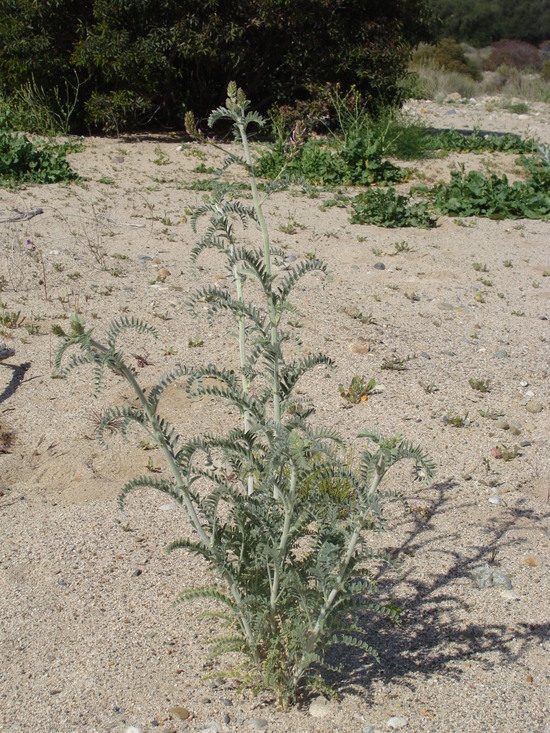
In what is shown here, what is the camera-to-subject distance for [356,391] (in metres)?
3.92

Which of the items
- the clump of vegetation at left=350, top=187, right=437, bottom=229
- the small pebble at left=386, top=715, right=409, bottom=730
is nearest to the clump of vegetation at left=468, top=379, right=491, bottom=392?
the small pebble at left=386, top=715, right=409, bottom=730

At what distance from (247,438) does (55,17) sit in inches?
338

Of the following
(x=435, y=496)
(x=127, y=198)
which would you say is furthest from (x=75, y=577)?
(x=127, y=198)

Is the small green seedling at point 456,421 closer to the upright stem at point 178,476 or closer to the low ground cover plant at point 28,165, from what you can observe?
the upright stem at point 178,476

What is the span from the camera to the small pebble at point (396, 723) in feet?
6.94

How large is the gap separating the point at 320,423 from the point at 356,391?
0.37 metres

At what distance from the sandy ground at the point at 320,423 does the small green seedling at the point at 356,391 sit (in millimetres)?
57

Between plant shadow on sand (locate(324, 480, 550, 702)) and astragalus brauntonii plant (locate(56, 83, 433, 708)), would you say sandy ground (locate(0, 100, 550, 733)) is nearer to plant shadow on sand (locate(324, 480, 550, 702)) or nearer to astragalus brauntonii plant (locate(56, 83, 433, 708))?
plant shadow on sand (locate(324, 480, 550, 702))

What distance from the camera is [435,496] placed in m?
3.20

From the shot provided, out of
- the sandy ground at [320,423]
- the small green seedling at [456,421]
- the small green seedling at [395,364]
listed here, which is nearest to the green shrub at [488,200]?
the sandy ground at [320,423]

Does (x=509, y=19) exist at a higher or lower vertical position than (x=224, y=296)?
lower

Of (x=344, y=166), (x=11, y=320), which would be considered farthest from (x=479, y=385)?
(x=344, y=166)

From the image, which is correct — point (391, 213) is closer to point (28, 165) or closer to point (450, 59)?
point (28, 165)

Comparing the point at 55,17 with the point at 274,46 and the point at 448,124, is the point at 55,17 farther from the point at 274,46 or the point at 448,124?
the point at 448,124
